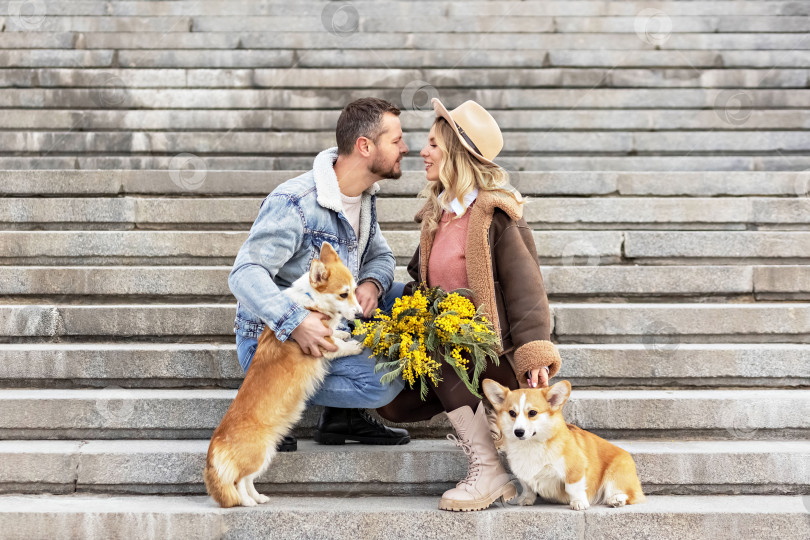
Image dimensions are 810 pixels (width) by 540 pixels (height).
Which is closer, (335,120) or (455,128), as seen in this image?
(455,128)

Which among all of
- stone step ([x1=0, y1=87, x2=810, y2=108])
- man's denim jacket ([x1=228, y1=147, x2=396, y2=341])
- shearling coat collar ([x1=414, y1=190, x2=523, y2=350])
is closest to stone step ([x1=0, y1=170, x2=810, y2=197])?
stone step ([x1=0, y1=87, x2=810, y2=108])

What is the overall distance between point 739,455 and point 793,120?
4103 mm

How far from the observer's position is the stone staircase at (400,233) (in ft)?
11.7

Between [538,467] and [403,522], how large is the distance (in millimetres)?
652

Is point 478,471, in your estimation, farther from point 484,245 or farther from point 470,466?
point 484,245

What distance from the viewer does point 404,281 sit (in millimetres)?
4645

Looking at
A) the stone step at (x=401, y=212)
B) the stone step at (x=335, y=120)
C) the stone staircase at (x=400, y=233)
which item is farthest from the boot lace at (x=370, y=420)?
the stone step at (x=335, y=120)

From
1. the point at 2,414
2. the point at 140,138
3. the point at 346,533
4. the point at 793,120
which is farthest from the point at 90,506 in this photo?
the point at 793,120

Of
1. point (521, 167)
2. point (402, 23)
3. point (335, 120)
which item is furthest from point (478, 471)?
point (402, 23)

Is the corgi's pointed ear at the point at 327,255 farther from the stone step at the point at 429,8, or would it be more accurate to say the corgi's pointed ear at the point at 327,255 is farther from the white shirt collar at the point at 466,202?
the stone step at the point at 429,8

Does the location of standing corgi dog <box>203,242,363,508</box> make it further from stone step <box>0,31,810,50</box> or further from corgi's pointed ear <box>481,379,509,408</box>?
stone step <box>0,31,810,50</box>

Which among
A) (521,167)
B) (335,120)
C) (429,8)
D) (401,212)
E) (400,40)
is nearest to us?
(401,212)

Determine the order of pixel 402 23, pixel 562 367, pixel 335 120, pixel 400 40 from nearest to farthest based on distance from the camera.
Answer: pixel 562 367, pixel 335 120, pixel 400 40, pixel 402 23

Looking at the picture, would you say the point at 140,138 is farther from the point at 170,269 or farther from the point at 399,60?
the point at 399,60
